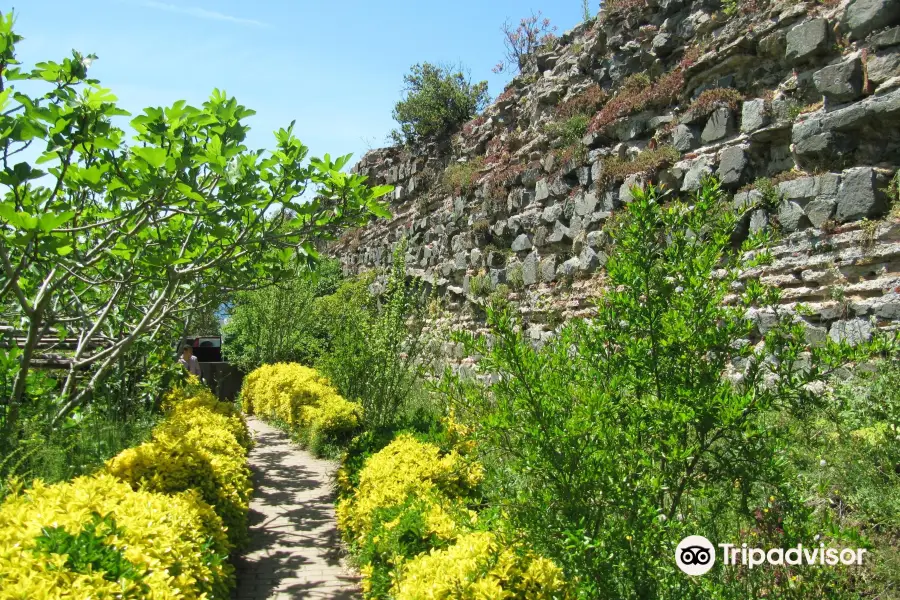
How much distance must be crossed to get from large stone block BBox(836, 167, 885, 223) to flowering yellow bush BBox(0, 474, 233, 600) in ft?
17.5

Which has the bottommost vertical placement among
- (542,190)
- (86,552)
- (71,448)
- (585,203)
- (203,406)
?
(86,552)

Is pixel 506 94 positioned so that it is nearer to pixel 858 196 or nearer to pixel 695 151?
pixel 695 151

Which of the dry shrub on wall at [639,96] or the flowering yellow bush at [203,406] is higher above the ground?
the dry shrub on wall at [639,96]

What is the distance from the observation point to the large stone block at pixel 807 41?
5.73 metres

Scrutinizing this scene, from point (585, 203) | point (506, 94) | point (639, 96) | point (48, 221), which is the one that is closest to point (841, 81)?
point (639, 96)

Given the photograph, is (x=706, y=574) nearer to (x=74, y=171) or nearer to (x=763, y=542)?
(x=763, y=542)

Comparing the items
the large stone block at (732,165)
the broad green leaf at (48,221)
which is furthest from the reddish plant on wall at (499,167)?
the broad green leaf at (48,221)

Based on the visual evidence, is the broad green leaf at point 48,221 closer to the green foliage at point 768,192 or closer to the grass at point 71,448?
the grass at point 71,448

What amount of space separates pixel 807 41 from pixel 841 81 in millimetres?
679

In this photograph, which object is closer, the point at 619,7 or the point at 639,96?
the point at 639,96

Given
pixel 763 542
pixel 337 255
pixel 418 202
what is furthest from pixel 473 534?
pixel 337 255

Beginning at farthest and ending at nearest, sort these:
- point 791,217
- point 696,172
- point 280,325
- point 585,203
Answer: point 280,325, point 585,203, point 696,172, point 791,217

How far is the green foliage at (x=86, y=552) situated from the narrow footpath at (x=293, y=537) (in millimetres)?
1818

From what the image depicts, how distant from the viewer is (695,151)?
265 inches
